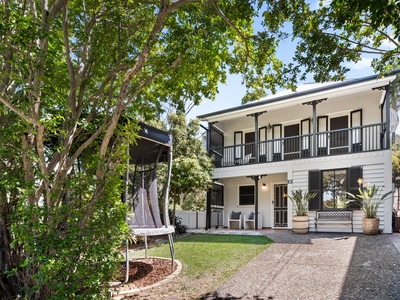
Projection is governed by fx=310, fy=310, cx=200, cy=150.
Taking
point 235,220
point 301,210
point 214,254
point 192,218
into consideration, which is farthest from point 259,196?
point 214,254

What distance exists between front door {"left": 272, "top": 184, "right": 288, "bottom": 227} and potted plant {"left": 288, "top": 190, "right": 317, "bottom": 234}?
2.10 meters

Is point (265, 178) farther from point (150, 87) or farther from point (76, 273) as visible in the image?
point (76, 273)

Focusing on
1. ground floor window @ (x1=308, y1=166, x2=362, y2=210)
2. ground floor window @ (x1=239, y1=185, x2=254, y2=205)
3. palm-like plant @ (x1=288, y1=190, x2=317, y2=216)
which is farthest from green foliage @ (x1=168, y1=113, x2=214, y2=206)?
ground floor window @ (x1=308, y1=166, x2=362, y2=210)

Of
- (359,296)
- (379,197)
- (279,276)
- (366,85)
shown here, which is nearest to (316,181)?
(379,197)

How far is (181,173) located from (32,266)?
8.21 m

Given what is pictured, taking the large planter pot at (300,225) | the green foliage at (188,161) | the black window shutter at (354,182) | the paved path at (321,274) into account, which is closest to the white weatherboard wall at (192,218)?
the green foliage at (188,161)

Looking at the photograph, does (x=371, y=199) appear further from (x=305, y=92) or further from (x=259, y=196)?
(x=259, y=196)

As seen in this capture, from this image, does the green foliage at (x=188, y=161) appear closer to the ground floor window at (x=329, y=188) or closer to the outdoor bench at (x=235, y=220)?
the outdoor bench at (x=235, y=220)

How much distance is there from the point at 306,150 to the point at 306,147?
0.14 meters

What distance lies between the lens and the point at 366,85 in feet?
36.9

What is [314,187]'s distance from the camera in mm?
12250

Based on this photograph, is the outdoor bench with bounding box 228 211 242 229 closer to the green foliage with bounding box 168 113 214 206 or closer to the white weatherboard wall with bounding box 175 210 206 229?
the white weatherboard wall with bounding box 175 210 206 229

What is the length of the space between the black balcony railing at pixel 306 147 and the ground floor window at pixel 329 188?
0.81 meters

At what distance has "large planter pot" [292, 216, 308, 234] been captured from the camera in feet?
36.8
